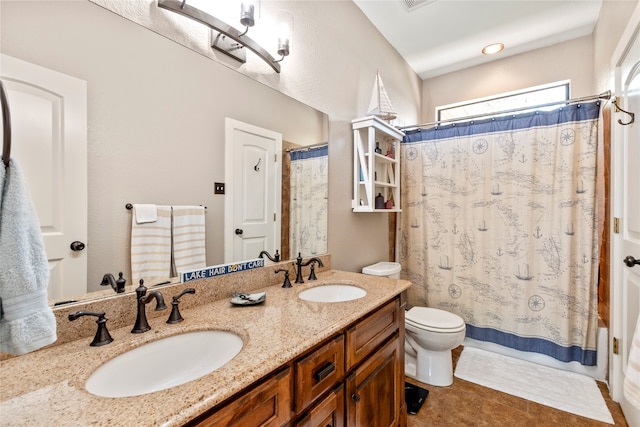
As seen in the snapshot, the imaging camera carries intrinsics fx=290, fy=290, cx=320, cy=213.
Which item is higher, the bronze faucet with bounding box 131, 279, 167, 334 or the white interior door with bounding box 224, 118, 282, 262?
the white interior door with bounding box 224, 118, 282, 262

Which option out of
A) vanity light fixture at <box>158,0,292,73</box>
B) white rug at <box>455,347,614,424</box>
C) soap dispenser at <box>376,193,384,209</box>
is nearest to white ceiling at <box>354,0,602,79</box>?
vanity light fixture at <box>158,0,292,73</box>

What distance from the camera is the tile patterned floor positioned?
5.26ft

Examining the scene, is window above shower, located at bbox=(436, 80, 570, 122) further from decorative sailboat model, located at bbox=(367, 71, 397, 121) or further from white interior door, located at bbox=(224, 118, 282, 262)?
white interior door, located at bbox=(224, 118, 282, 262)

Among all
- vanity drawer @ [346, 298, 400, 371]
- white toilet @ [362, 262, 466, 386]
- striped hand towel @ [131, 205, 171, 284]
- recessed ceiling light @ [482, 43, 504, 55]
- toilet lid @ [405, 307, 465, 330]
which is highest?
recessed ceiling light @ [482, 43, 504, 55]

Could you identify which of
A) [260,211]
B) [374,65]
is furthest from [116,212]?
[374,65]

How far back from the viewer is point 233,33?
1.25m

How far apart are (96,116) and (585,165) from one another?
2.76 meters

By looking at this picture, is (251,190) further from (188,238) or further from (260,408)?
(260,408)

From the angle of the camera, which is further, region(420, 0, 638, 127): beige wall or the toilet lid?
region(420, 0, 638, 127): beige wall

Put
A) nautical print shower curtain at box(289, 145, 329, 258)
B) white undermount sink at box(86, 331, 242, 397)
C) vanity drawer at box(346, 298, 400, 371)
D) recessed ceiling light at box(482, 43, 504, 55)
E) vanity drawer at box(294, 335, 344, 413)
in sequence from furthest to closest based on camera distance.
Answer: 1. recessed ceiling light at box(482, 43, 504, 55)
2. nautical print shower curtain at box(289, 145, 329, 258)
3. vanity drawer at box(346, 298, 400, 371)
4. vanity drawer at box(294, 335, 344, 413)
5. white undermount sink at box(86, 331, 242, 397)

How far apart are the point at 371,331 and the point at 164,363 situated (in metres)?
0.76

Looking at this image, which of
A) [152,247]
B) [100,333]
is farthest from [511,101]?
[100,333]

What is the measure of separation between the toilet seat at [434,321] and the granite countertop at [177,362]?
902mm

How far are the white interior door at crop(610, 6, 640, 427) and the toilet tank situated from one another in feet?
4.19
